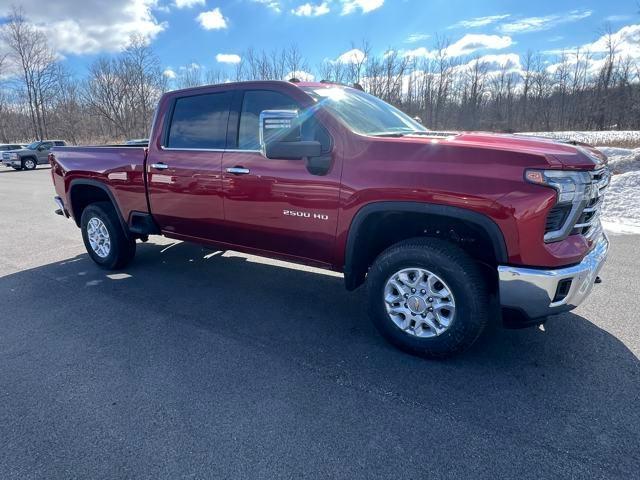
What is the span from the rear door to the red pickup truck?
0.05ft

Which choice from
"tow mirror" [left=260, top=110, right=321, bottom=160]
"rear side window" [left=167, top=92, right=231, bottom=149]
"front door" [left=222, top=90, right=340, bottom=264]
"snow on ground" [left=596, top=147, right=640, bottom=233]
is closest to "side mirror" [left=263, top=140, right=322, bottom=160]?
"tow mirror" [left=260, top=110, right=321, bottom=160]

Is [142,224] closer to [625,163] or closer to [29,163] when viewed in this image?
[625,163]

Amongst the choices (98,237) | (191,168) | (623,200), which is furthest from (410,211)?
(623,200)

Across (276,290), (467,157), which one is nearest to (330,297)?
(276,290)

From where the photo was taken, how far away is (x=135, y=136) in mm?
46969

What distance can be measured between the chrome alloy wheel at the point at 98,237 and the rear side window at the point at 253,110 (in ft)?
8.07

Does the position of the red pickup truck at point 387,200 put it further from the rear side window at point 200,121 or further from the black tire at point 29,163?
the black tire at point 29,163

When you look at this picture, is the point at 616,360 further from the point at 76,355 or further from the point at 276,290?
the point at 76,355

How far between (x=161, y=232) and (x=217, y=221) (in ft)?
3.66

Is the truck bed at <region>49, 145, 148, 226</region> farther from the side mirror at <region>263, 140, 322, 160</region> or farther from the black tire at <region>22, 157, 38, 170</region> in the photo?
the black tire at <region>22, 157, 38, 170</region>

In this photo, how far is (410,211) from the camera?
9.24 ft

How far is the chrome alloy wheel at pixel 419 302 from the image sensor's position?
2883mm

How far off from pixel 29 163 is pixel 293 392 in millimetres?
28896

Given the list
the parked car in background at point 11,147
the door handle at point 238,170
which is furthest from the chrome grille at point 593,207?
the parked car in background at point 11,147
